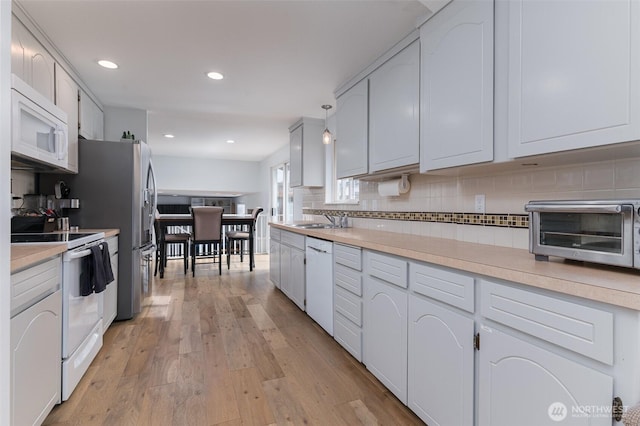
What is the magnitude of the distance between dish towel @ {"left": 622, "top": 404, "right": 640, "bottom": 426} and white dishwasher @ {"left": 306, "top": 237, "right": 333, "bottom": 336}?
1.90 m

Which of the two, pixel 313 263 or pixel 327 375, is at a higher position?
pixel 313 263

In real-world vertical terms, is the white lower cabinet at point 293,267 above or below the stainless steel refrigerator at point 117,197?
below

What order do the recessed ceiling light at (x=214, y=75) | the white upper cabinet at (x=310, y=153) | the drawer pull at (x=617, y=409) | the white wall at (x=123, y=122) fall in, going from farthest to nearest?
the white upper cabinet at (x=310, y=153) → the white wall at (x=123, y=122) → the recessed ceiling light at (x=214, y=75) → the drawer pull at (x=617, y=409)

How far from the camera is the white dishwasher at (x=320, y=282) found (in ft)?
8.51

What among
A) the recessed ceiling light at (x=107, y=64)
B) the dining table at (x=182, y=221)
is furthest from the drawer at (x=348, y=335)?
the dining table at (x=182, y=221)

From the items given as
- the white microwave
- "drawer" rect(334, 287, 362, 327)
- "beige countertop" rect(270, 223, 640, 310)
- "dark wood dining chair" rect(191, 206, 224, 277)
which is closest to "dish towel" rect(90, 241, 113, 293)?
the white microwave

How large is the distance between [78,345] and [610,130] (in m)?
2.86

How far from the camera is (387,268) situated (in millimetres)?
1830

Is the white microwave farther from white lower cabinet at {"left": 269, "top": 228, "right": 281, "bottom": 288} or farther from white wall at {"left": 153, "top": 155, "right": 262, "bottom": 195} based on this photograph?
white wall at {"left": 153, "top": 155, "right": 262, "bottom": 195}

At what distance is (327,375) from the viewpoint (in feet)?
6.73

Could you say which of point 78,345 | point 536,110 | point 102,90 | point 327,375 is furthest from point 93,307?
point 536,110

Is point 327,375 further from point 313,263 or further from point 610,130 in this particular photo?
point 610,130

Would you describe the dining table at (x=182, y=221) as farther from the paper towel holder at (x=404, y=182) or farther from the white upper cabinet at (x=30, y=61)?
the paper towel holder at (x=404, y=182)

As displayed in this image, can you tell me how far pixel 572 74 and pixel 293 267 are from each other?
2830mm
